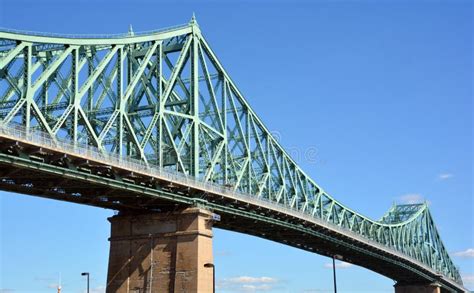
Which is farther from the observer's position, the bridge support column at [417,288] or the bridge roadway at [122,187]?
the bridge support column at [417,288]

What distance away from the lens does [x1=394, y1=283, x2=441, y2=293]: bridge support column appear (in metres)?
146

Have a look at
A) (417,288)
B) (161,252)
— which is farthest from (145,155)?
(417,288)

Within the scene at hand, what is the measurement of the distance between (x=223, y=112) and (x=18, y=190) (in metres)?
25.8

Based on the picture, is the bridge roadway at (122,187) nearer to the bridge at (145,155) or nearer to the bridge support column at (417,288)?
the bridge at (145,155)

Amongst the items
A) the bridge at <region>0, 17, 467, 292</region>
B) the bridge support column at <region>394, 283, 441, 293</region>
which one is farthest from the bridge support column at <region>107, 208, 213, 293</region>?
the bridge support column at <region>394, 283, 441, 293</region>

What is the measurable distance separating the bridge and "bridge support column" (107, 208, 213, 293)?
8 cm

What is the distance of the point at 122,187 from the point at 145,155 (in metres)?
9.35

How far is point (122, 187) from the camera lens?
52.6 m

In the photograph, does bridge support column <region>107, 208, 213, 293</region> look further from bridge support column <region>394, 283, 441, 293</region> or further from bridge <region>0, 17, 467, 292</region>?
bridge support column <region>394, 283, 441, 293</region>

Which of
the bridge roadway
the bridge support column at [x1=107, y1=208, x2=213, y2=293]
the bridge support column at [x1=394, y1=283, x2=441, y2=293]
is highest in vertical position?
the bridge support column at [x1=394, y1=283, x2=441, y2=293]

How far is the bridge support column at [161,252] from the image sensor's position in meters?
56.9

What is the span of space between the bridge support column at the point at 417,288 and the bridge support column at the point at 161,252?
312ft

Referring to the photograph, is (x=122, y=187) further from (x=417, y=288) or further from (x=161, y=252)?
(x=417, y=288)

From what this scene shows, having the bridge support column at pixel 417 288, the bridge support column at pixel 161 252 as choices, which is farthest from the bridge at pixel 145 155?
the bridge support column at pixel 417 288
